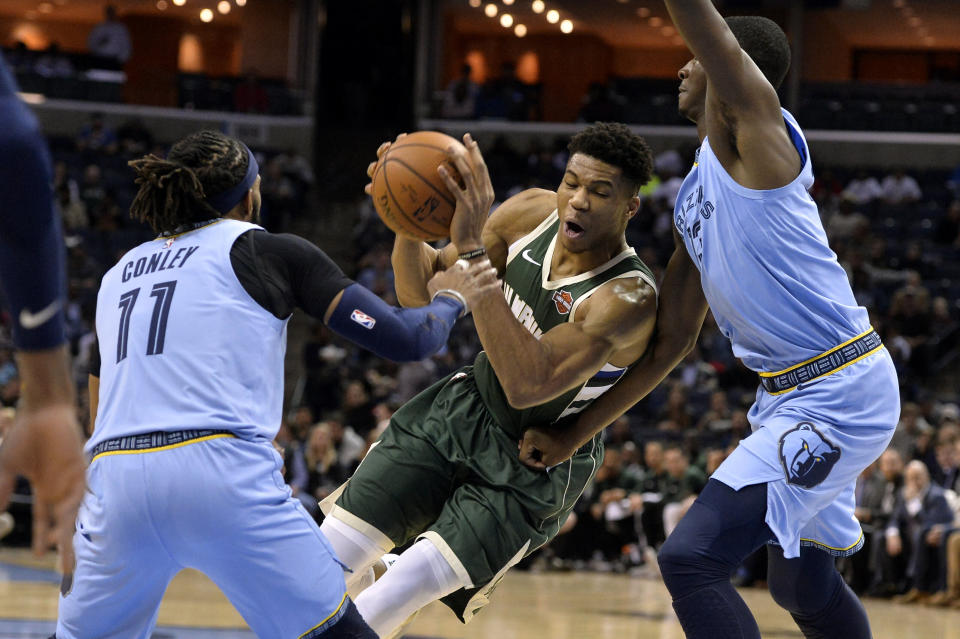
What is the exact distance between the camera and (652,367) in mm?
4141

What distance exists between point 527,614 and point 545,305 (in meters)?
5.02

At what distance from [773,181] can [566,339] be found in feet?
2.73

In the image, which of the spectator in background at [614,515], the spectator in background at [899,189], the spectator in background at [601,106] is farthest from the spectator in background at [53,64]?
the spectator in background at [899,189]

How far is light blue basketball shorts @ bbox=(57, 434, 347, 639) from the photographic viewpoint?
2928 mm

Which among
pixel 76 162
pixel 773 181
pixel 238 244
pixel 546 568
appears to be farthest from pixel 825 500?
pixel 76 162

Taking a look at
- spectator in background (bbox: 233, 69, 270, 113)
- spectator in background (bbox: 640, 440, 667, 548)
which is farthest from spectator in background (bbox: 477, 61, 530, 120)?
spectator in background (bbox: 640, 440, 667, 548)

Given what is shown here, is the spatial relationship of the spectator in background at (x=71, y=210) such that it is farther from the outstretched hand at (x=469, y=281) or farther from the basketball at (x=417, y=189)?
the outstretched hand at (x=469, y=281)

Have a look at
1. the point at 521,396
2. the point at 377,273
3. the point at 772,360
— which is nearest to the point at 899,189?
the point at 377,273

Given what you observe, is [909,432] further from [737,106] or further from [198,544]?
[198,544]

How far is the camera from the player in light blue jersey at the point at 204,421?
2.94 m

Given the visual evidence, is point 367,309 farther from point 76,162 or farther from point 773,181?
point 76,162

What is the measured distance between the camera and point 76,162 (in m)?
18.5

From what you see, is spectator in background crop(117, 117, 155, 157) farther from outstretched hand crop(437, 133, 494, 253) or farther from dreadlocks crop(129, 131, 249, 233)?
dreadlocks crop(129, 131, 249, 233)

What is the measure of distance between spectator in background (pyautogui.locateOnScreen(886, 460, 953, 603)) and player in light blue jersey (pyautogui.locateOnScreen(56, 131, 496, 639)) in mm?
8339
